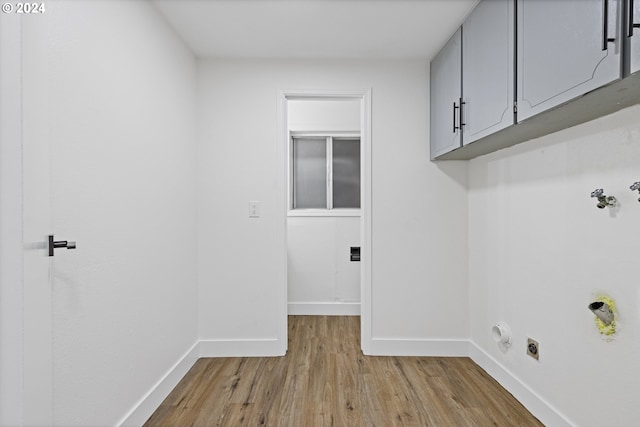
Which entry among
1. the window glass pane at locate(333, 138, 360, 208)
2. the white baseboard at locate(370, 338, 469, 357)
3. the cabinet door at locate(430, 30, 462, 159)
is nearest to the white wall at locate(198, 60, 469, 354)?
the white baseboard at locate(370, 338, 469, 357)

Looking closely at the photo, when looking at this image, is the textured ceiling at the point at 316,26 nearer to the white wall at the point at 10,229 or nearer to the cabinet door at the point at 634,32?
the cabinet door at the point at 634,32

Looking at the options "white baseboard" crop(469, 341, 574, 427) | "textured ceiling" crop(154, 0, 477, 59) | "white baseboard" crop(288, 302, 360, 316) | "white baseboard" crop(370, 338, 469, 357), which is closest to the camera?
"white baseboard" crop(469, 341, 574, 427)

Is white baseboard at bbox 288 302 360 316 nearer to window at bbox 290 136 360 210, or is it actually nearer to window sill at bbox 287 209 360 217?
window sill at bbox 287 209 360 217

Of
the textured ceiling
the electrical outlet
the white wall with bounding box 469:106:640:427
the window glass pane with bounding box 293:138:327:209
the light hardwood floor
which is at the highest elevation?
the textured ceiling

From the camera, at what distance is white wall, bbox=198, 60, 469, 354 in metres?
2.88

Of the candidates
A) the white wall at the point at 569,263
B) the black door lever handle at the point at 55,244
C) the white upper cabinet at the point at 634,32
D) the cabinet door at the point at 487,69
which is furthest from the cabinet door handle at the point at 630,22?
the black door lever handle at the point at 55,244

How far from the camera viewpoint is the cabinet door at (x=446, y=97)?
235cm

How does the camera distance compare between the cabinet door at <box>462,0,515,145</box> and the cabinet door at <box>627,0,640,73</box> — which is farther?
the cabinet door at <box>462,0,515,145</box>

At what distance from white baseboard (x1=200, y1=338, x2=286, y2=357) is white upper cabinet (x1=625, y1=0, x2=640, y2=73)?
2607mm

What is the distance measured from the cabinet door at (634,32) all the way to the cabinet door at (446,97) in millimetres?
1226

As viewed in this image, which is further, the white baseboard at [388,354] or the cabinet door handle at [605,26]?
the white baseboard at [388,354]

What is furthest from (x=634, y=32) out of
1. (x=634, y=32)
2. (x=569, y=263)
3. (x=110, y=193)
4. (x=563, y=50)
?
(x=110, y=193)

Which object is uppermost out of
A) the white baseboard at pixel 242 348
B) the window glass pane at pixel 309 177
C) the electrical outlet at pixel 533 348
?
the window glass pane at pixel 309 177

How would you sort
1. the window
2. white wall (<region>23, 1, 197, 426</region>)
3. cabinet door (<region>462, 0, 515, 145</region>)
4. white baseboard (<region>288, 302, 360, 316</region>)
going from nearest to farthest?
1. white wall (<region>23, 1, 197, 426</region>)
2. cabinet door (<region>462, 0, 515, 145</region>)
3. white baseboard (<region>288, 302, 360, 316</region>)
4. the window
